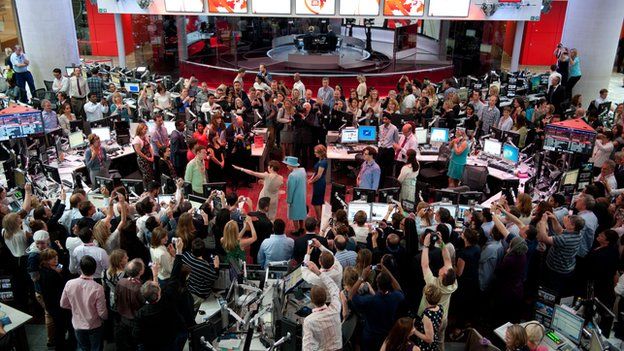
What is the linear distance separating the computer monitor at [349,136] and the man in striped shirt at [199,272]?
19.0ft

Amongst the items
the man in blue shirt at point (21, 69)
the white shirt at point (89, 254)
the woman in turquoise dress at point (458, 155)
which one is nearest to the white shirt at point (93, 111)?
the man in blue shirt at point (21, 69)

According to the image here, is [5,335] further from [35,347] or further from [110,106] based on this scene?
[110,106]

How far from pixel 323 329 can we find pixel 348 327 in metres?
0.71

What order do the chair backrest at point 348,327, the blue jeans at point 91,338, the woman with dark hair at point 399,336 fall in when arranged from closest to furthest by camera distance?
the woman with dark hair at point 399,336 < the chair backrest at point 348,327 < the blue jeans at point 91,338

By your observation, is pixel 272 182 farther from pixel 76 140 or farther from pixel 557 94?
pixel 557 94

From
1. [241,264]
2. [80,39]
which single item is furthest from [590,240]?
[80,39]

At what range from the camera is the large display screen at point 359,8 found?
16.5 metres

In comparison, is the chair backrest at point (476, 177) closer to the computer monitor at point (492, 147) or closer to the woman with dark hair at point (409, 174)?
the computer monitor at point (492, 147)

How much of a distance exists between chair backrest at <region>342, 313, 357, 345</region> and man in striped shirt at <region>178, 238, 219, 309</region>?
1468 millimetres

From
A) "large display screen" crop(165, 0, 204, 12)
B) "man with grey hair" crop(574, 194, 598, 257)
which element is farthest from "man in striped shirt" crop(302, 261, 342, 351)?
"large display screen" crop(165, 0, 204, 12)

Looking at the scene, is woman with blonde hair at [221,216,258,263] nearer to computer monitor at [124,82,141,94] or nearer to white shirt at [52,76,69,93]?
computer monitor at [124,82,141,94]

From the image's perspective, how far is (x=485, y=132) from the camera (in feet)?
39.1

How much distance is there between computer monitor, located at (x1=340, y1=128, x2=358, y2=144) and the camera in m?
11.3

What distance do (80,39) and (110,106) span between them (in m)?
13.6
